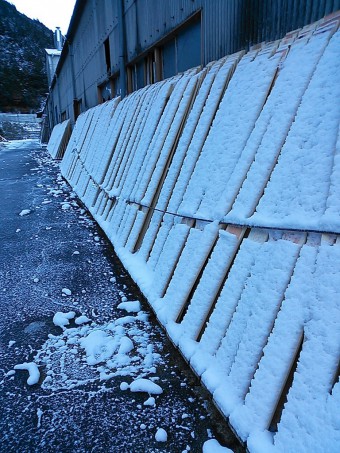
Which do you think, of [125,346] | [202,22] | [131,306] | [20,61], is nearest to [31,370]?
→ [125,346]

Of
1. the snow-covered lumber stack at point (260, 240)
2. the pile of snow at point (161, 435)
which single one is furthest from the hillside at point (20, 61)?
the pile of snow at point (161, 435)

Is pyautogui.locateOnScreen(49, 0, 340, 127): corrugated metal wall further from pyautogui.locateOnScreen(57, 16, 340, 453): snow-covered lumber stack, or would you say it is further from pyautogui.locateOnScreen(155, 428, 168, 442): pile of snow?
pyautogui.locateOnScreen(155, 428, 168, 442): pile of snow

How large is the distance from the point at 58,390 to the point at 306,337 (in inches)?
60.2

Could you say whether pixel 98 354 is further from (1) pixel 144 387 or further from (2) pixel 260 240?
(2) pixel 260 240

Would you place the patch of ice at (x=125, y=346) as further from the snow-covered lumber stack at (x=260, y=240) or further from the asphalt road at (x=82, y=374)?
the snow-covered lumber stack at (x=260, y=240)

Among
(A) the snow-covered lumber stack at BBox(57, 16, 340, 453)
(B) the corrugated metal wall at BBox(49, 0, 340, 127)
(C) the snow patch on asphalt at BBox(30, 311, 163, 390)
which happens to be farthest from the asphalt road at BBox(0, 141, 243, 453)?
(B) the corrugated metal wall at BBox(49, 0, 340, 127)

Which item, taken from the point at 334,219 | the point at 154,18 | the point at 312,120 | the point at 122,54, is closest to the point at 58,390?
the point at 334,219

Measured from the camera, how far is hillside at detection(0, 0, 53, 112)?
165ft

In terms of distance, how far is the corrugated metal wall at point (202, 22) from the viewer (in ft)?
8.82

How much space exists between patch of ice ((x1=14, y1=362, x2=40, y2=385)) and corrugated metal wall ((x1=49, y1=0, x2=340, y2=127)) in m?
3.30

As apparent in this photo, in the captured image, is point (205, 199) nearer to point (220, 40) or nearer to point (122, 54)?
point (220, 40)

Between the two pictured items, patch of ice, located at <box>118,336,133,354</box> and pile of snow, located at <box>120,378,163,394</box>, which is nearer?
pile of snow, located at <box>120,378,163,394</box>

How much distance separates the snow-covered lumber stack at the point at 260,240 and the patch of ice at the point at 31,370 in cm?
94

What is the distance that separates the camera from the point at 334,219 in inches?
55.2
